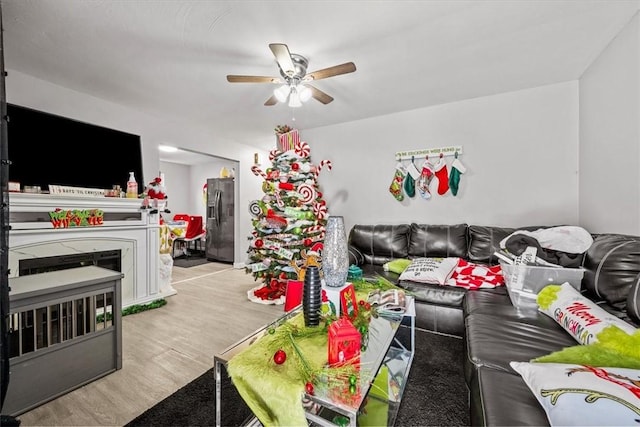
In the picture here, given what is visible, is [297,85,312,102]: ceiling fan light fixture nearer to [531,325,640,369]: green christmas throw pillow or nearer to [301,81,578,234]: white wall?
[301,81,578,234]: white wall

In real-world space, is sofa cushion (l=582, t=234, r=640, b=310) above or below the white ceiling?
below

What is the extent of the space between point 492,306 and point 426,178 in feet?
5.88

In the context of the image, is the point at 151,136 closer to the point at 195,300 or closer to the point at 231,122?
the point at 231,122

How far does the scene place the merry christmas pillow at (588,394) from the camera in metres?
0.63

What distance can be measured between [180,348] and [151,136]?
2.63 m

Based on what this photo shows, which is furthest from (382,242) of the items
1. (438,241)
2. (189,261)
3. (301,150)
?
(189,261)

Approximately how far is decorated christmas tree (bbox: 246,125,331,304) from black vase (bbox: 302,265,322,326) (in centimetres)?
165

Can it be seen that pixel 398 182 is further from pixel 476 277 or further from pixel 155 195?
pixel 155 195

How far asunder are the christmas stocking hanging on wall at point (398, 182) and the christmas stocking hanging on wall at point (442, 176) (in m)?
0.40

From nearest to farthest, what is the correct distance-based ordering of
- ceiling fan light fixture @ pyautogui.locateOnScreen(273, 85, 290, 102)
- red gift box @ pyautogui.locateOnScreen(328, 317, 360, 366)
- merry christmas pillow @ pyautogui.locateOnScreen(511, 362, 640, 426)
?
merry christmas pillow @ pyautogui.locateOnScreen(511, 362, 640, 426)
red gift box @ pyautogui.locateOnScreen(328, 317, 360, 366)
ceiling fan light fixture @ pyautogui.locateOnScreen(273, 85, 290, 102)

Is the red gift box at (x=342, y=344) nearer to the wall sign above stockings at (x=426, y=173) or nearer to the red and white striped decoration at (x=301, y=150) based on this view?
the red and white striped decoration at (x=301, y=150)

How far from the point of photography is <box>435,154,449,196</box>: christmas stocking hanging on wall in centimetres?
301

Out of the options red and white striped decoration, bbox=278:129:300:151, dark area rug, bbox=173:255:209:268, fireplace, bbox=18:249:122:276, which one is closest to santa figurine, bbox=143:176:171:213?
fireplace, bbox=18:249:122:276

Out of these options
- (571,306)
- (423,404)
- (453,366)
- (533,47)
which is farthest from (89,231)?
(533,47)
